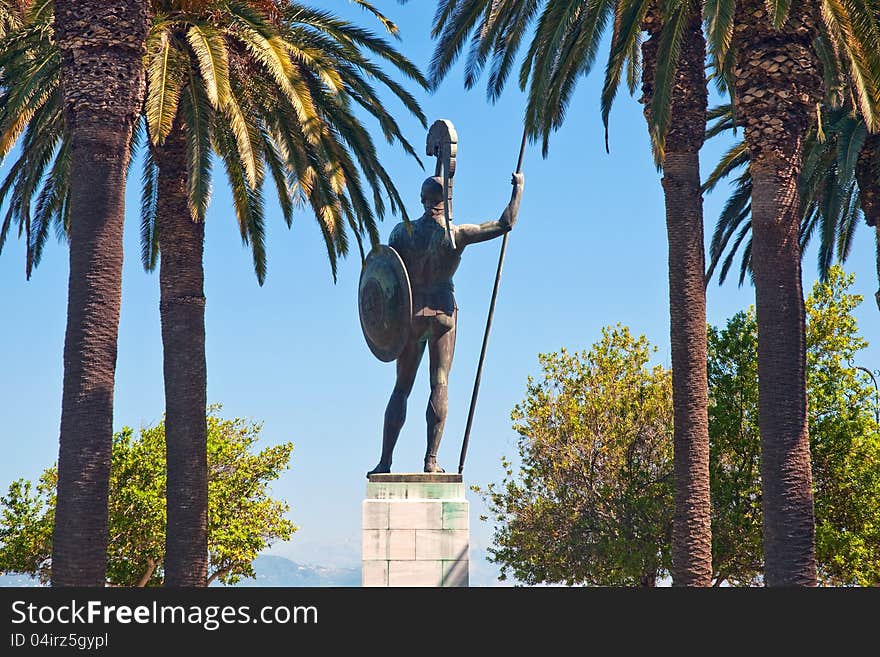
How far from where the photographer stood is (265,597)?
882 centimetres

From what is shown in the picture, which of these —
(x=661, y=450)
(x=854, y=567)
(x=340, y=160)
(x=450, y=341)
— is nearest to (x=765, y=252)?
(x=450, y=341)

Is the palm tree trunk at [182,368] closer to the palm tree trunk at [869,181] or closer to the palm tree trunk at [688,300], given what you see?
the palm tree trunk at [688,300]

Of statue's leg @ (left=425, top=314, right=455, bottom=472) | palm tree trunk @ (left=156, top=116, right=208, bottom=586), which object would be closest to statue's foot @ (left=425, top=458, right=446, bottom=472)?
statue's leg @ (left=425, top=314, right=455, bottom=472)

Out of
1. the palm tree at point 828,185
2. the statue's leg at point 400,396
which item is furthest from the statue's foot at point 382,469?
the palm tree at point 828,185

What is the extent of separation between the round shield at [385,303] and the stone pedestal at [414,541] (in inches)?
71.8

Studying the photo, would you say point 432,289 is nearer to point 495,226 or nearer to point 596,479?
point 495,226

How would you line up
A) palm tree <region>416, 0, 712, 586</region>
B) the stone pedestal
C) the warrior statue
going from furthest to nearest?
palm tree <region>416, 0, 712, 586</region>
the warrior statue
the stone pedestal

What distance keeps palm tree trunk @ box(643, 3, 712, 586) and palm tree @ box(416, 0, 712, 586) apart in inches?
0.5

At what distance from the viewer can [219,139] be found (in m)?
17.1

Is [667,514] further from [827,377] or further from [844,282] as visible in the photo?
[844,282]

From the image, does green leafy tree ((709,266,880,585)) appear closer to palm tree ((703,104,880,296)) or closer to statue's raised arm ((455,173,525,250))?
palm tree ((703,104,880,296))

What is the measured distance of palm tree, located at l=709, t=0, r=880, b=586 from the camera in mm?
13383

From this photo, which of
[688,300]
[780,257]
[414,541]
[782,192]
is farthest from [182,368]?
[782,192]

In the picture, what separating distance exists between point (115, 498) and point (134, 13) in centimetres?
1717
